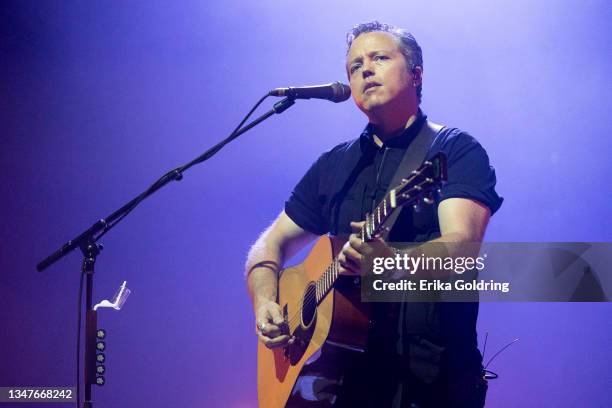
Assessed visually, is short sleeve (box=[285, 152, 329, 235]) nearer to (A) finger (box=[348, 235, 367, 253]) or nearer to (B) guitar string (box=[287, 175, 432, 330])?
(B) guitar string (box=[287, 175, 432, 330])

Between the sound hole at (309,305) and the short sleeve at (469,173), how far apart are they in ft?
1.72

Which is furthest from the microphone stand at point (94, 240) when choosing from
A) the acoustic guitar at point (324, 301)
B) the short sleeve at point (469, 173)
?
the short sleeve at point (469, 173)

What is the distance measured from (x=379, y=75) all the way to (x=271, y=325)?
96cm

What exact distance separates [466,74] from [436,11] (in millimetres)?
330

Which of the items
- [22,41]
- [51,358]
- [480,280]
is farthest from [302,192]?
[22,41]

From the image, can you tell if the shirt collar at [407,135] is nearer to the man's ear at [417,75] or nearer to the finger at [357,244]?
the man's ear at [417,75]

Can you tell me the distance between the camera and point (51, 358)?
3357 millimetres

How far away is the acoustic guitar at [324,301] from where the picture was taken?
1.79m

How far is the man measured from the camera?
6.78ft

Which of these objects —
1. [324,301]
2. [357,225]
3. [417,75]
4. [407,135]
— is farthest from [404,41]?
[324,301]

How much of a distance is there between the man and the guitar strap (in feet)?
0.08

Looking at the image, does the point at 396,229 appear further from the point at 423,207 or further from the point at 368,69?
the point at 368,69

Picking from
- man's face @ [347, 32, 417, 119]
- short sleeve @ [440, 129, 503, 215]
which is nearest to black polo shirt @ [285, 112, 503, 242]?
short sleeve @ [440, 129, 503, 215]

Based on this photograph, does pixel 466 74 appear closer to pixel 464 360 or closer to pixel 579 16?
pixel 579 16
